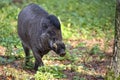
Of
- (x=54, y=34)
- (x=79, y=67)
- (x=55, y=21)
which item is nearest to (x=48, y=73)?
(x=54, y=34)

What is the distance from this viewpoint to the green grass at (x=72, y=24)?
10438 mm

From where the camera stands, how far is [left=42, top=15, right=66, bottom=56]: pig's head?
8.09 metres

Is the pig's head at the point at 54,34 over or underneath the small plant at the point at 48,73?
over

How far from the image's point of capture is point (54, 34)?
27.2 ft

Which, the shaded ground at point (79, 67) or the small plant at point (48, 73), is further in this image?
the shaded ground at point (79, 67)

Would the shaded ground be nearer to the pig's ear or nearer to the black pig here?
the black pig

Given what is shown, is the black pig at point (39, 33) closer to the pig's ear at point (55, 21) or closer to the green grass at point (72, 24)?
the pig's ear at point (55, 21)

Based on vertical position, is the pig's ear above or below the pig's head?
above

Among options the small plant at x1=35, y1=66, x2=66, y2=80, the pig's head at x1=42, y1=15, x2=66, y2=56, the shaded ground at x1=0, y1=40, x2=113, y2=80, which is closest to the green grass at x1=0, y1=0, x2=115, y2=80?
the small plant at x1=35, y1=66, x2=66, y2=80

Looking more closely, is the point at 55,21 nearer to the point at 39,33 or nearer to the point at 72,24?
the point at 39,33

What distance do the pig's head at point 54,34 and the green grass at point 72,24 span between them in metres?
0.50

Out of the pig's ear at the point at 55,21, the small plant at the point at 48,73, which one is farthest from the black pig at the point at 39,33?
the small plant at the point at 48,73

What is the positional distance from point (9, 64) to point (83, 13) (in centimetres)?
831

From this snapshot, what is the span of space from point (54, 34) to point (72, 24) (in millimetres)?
7126
